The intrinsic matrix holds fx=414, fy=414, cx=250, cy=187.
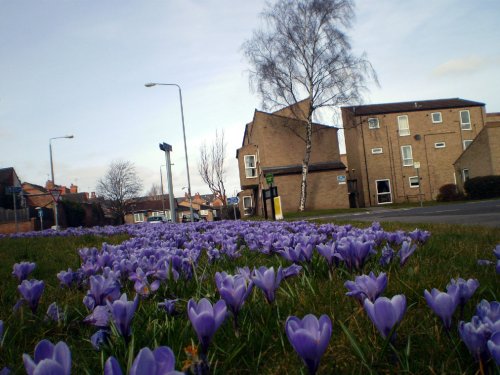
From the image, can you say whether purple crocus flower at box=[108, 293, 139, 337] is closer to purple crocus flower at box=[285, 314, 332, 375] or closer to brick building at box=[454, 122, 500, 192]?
purple crocus flower at box=[285, 314, 332, 375]

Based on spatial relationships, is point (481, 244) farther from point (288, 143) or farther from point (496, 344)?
point (288, 143)

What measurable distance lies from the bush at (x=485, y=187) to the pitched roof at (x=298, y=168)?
10296 mm

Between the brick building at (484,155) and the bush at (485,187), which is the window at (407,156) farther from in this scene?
the bush at (485,187)

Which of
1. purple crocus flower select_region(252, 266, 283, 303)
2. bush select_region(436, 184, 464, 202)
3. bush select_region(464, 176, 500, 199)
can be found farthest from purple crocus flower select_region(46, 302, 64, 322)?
bush select_region(436, 184, 464, 202)

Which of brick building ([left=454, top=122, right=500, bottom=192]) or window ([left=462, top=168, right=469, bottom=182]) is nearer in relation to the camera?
brick building ([left=454, top=122, right=500, bottom=192])

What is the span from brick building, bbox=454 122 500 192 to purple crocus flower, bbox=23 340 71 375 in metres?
39.4

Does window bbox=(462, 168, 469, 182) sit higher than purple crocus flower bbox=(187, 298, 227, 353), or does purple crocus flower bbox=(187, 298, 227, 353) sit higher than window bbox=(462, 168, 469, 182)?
window bbox=(462, 168, 469, 182)

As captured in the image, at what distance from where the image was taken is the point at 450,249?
3.92m

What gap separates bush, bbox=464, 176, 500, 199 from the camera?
1254 inches

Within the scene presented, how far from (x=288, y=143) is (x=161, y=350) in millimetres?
37195

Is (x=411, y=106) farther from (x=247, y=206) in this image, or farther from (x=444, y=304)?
(x=444, y=304)

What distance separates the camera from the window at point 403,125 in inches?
1718

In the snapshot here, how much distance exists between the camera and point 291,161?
37469mm

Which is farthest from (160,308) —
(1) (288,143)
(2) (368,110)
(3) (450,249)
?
(2) (368,110)
